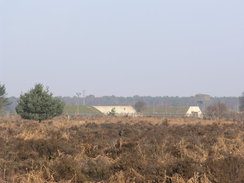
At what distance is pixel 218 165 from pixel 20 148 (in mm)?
5739

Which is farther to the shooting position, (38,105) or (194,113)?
(194,113)

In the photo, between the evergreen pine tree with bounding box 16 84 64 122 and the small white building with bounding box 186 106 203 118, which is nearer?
the evergreen pine tree with bounding box 16 84 64 122

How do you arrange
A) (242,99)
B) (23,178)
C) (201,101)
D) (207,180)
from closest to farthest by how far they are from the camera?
(207,180) < (23,178) < (242,99) < (201,101)

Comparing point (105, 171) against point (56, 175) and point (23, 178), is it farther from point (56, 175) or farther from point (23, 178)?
point (23, 178)

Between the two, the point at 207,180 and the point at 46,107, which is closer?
the point at 207,180

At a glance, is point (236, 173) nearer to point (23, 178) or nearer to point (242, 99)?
point (23, 178)

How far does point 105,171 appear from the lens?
739cm

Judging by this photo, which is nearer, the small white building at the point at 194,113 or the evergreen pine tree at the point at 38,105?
the evergreen pine tree at the point at 38,105

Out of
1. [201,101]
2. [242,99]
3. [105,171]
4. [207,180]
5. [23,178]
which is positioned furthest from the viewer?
[201,101]

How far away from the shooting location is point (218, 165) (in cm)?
689

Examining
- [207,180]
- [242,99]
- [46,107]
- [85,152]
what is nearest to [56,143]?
[85,152]

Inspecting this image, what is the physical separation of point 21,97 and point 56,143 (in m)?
25.1

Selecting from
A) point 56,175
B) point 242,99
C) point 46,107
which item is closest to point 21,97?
point 46,107

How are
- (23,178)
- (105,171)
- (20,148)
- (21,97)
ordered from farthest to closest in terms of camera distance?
(21,97), (20,148), (105,171), (23,178)
